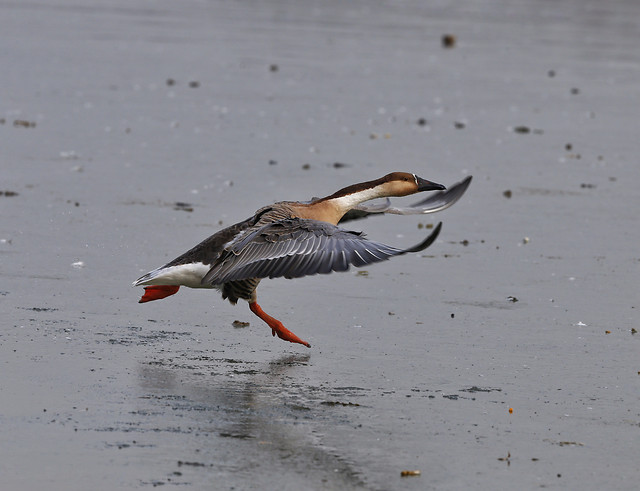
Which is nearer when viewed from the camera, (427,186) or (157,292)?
(157,292)

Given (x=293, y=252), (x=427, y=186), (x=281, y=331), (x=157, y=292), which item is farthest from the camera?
(x=427, y=186)

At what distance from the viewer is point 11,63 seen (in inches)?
677

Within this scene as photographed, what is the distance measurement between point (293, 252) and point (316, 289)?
1.74 m

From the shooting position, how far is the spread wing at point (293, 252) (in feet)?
20.0

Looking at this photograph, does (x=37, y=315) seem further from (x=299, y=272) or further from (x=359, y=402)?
(x=359, y=402)

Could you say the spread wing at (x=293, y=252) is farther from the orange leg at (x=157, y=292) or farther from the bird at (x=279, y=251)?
the orange leg at (x=157, y=292)

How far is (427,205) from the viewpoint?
810cm

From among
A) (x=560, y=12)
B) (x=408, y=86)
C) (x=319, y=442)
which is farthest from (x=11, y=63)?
(x=560, y=12)

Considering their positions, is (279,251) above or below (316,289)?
above

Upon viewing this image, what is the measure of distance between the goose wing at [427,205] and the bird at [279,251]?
1.32 feet

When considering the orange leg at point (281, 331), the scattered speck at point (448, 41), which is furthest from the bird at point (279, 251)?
the scattered speck at point (448, 41)

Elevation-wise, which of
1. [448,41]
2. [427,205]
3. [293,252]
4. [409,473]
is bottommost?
[409,473]

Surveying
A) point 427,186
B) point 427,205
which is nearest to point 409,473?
point 427,186

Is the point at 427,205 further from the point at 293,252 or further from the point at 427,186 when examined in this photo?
the point at 293,252
